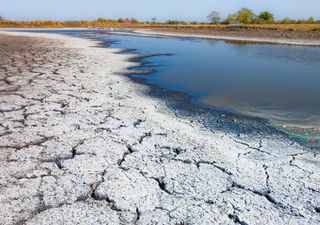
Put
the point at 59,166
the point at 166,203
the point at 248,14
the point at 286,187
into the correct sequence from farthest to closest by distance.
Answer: the point at 248,14 → the point at 59,166 → the point at 286,187 → the point at 166,203

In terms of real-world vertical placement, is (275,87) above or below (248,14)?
below

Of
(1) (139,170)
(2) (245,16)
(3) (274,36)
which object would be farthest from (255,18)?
(1) (139,170)

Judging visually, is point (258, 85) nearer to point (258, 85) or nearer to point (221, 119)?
point (258, 85)

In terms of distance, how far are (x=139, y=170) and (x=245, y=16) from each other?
52.0 meters

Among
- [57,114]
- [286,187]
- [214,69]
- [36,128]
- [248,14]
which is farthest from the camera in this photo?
[248,14]

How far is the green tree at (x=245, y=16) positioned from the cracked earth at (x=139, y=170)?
49.9 meters

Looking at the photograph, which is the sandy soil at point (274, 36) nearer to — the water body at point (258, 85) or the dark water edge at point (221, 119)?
the water body at point (258, 85)

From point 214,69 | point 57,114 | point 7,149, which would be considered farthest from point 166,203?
point 214,69

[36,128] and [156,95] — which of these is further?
[156,95]

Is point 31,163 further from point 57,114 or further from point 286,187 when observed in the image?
point 286,187

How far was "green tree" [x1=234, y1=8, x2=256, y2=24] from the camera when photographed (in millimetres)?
49688

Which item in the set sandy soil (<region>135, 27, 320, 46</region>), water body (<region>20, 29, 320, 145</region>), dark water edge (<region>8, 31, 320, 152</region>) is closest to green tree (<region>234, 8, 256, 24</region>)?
sandy soil (<region>135, 27, 320, 46</region>)

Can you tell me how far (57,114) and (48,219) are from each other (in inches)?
85.2

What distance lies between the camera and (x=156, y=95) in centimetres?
530
